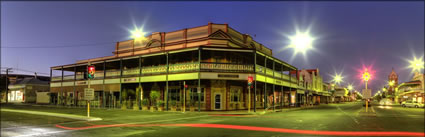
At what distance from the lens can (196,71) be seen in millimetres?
26406

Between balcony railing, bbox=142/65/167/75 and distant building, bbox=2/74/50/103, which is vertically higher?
balcony railing, bbox=142/65/167/75

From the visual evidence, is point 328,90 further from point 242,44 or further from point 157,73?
point 157,73

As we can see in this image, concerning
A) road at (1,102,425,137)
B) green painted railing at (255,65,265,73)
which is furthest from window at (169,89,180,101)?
road at (1,102,425,137)

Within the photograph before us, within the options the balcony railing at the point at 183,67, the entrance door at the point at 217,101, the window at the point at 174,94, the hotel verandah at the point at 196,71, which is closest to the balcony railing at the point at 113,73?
the hotel verandah at the point at 196,71

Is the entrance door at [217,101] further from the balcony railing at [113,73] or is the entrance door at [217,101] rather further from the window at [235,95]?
the balcony railing at [113,73]

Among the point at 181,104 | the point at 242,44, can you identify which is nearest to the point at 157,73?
the point at 181,104

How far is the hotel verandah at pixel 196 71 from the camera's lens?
27.0 metres

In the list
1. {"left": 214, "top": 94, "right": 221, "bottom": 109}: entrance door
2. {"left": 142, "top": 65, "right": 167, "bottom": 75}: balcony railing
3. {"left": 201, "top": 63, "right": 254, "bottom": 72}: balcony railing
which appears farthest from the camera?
{"left": 142, "top": 65, "right": 167, "bottom": 75}: balcony railing

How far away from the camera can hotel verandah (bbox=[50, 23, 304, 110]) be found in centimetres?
2703

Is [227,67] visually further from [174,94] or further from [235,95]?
[174,94]

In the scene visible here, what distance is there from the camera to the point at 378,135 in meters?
10.1

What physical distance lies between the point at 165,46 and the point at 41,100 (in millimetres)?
32357

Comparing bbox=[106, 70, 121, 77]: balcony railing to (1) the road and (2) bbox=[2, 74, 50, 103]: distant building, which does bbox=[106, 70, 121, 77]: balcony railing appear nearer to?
(1) the road

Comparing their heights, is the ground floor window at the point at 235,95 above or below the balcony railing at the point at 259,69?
below
